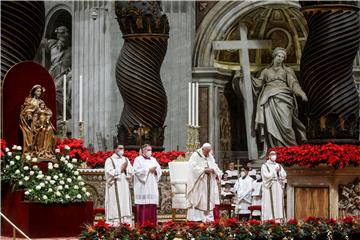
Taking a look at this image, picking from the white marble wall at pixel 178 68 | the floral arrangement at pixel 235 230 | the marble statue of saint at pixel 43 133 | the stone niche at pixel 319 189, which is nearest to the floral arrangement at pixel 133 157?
the stone niche at pixel 319 189

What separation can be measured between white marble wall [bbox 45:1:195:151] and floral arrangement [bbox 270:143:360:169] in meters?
9.14

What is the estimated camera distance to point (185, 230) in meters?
15.0

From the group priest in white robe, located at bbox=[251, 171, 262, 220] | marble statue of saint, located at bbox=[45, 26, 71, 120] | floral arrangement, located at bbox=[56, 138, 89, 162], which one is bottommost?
priest in white robe, located at bbox=[251, 171, 262, 220]

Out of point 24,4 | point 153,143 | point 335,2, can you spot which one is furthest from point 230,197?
point 24,4

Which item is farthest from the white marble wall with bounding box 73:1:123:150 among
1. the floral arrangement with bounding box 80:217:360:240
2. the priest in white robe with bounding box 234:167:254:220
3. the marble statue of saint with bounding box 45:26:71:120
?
the floral arrangement with bounding box 80:217:360:240

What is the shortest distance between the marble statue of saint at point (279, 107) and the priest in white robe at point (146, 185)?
862cm

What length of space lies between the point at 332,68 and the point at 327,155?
4.45 ft

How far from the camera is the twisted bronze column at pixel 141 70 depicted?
2166 centimetres

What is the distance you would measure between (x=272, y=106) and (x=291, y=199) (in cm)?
848

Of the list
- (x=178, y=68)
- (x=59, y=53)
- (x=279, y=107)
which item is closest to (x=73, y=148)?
(x=178, y=68)

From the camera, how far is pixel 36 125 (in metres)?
17.1

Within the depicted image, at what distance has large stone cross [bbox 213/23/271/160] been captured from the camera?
92.7 feet

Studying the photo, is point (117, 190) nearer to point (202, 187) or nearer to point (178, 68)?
point (202, 187)

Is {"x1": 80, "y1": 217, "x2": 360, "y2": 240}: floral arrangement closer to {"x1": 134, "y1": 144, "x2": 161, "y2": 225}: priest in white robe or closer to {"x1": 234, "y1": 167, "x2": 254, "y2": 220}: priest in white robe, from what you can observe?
{"x1": 134, "y1": 144, "x2": 161, "y2": 225}: priest in white robe
